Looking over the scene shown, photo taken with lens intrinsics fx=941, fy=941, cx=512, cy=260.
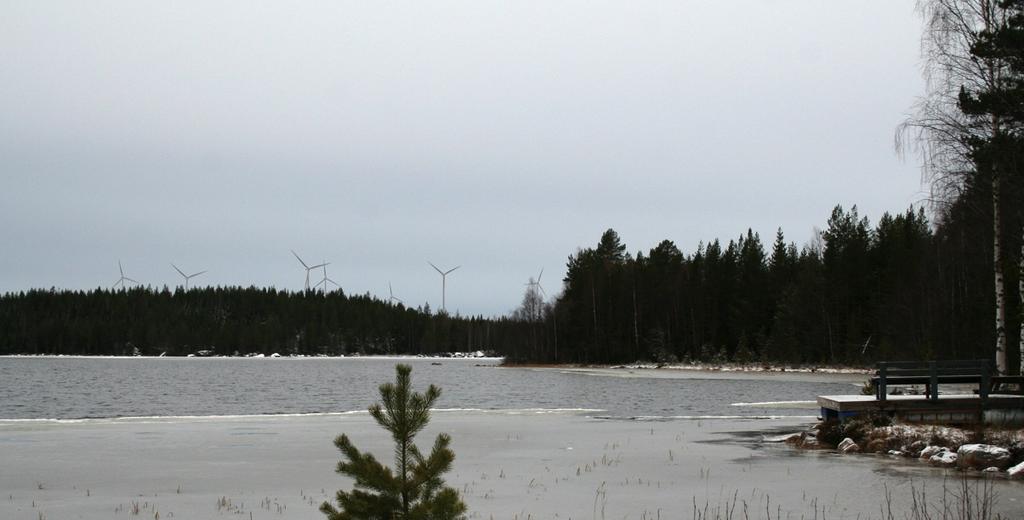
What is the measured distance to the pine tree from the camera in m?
8.87

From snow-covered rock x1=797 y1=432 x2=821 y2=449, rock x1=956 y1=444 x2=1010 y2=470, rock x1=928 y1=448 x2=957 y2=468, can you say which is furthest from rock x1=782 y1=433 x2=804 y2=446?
rock x1=956 y1=444 x2=1010 y2=470

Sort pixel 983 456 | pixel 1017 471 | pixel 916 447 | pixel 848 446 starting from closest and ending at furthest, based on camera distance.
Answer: pixel 1017 471, pixel 983 456, pixel 916 447, pixel 848 446

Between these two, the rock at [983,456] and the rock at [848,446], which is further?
the rock at [848,446]

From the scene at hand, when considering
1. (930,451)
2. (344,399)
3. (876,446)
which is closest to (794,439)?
(876,446)

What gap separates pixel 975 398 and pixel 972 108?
7710 millimetres

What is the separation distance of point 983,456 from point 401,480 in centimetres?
1412

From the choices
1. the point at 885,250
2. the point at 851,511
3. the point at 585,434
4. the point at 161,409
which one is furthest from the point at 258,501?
the point at 885,250

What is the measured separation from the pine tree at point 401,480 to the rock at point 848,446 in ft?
52.1

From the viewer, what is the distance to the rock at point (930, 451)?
65.7 ft

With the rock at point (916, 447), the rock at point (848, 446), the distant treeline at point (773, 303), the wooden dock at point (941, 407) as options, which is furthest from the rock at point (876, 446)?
the distant treeline at point (773, 303)

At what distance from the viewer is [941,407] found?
75.7ft

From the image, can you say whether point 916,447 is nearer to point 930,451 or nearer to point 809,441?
point 930,451

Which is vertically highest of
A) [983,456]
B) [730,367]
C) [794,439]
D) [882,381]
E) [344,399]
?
[882,381]

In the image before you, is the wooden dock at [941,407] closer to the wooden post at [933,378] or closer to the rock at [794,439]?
the wooden post at [933,378]
